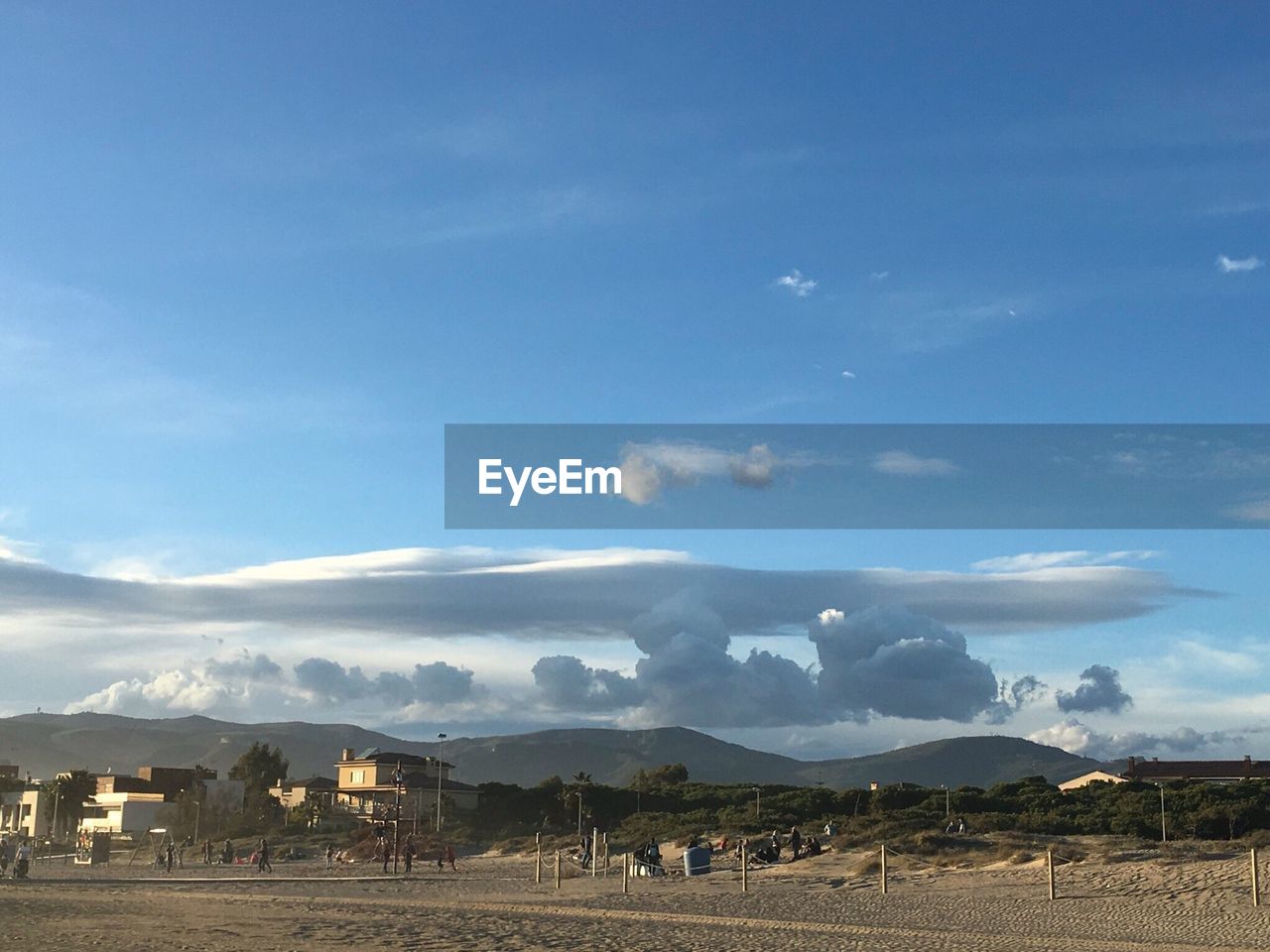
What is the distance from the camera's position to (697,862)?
A: 1640 inches

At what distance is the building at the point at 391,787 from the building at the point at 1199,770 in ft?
186

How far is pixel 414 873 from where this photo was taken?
48.4 meters

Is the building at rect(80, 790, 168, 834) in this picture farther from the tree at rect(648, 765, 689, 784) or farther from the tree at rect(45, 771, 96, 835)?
the tree at rect(648, 765, 689, 784)

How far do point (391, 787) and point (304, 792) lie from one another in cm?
977

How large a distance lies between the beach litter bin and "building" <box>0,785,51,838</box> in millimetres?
75809

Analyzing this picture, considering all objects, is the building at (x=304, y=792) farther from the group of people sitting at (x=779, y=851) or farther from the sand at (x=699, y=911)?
the sand at (x=699, y=911)

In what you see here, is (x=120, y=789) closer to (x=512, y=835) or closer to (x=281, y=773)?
(x=281, y=773)

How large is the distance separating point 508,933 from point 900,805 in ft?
183

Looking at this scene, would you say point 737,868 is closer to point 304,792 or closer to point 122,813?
point 304,792

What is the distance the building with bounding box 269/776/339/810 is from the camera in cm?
9515

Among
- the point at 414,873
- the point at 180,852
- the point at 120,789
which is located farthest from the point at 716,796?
the point at 120,789

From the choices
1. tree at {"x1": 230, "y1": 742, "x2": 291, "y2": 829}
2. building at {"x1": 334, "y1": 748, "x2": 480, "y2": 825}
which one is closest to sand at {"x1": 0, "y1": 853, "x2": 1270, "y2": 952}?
building at {"x1": 334, "y1": 748, "x2": 480, "y2": 825}

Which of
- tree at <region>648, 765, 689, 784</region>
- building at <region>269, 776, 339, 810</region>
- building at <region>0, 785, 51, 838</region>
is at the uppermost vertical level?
tree at <region>648, 765, 689, 784</region>

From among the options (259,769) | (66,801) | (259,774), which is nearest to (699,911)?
(66,801)
